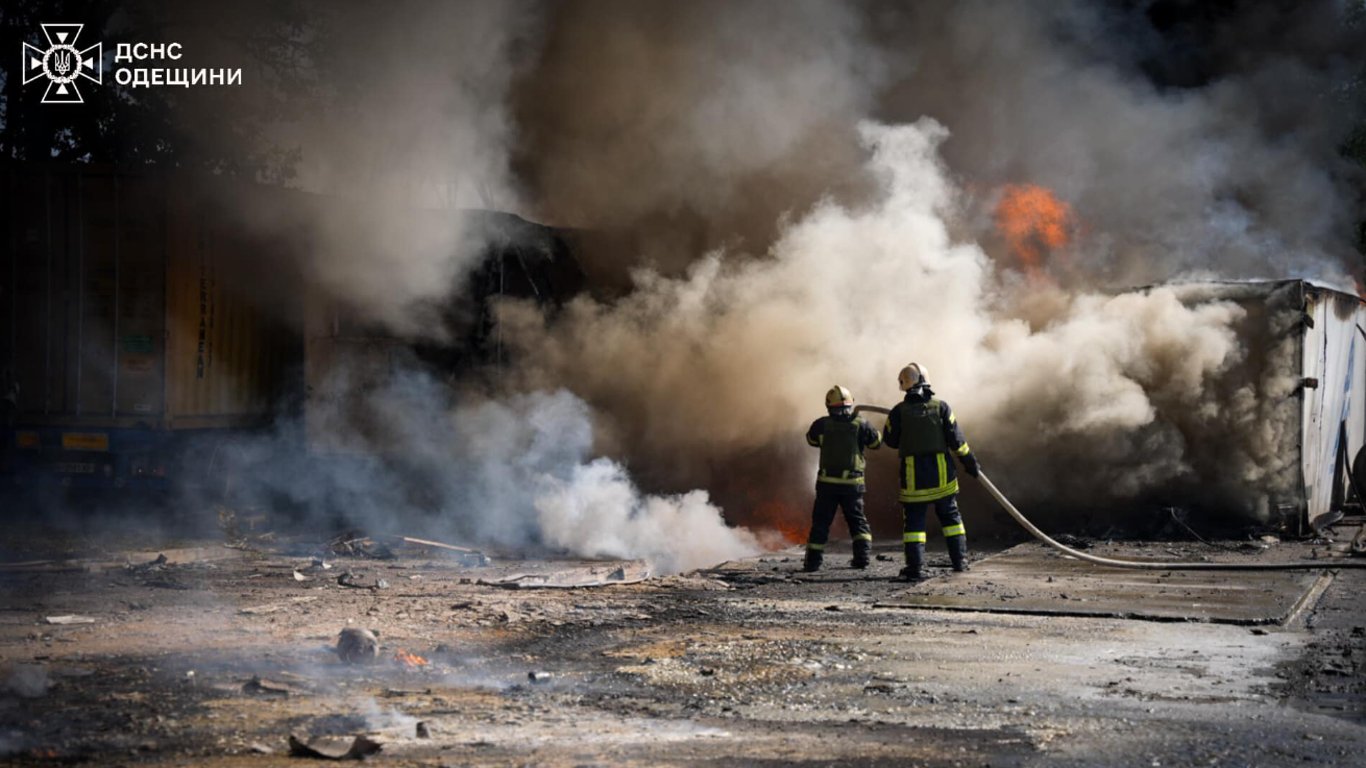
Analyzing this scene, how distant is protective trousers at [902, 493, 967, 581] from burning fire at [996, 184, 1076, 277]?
5215 mm

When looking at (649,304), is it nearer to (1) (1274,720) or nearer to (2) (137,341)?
(2) (137,341)

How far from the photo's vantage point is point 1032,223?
47.4 feet

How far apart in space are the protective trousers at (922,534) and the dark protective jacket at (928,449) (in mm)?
82

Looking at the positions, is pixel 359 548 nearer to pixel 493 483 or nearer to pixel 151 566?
pixel 151 566

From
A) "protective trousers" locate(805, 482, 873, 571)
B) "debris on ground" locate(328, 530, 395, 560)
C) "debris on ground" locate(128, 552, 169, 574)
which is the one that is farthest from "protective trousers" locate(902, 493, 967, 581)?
"debris on ground" locate(128, 552, 169, 574)

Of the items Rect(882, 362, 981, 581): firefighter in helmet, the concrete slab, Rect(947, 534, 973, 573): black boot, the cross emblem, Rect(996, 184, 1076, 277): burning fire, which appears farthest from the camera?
the cross emblem

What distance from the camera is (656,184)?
14.7m

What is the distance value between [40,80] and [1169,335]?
42.0 ft

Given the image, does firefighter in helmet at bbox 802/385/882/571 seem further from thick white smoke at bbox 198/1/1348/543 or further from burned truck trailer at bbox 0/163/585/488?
burned truck trailer at bbox 0/163/585/488

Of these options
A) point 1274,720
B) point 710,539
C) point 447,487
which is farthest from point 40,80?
point 1274,720

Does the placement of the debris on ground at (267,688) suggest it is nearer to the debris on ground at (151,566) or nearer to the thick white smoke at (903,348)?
the debris on ground at (151,566)

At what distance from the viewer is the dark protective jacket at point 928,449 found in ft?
30.8

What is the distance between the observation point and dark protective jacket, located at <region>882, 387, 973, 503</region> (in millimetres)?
9375

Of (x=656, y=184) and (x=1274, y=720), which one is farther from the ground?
(x=656, y=184)
